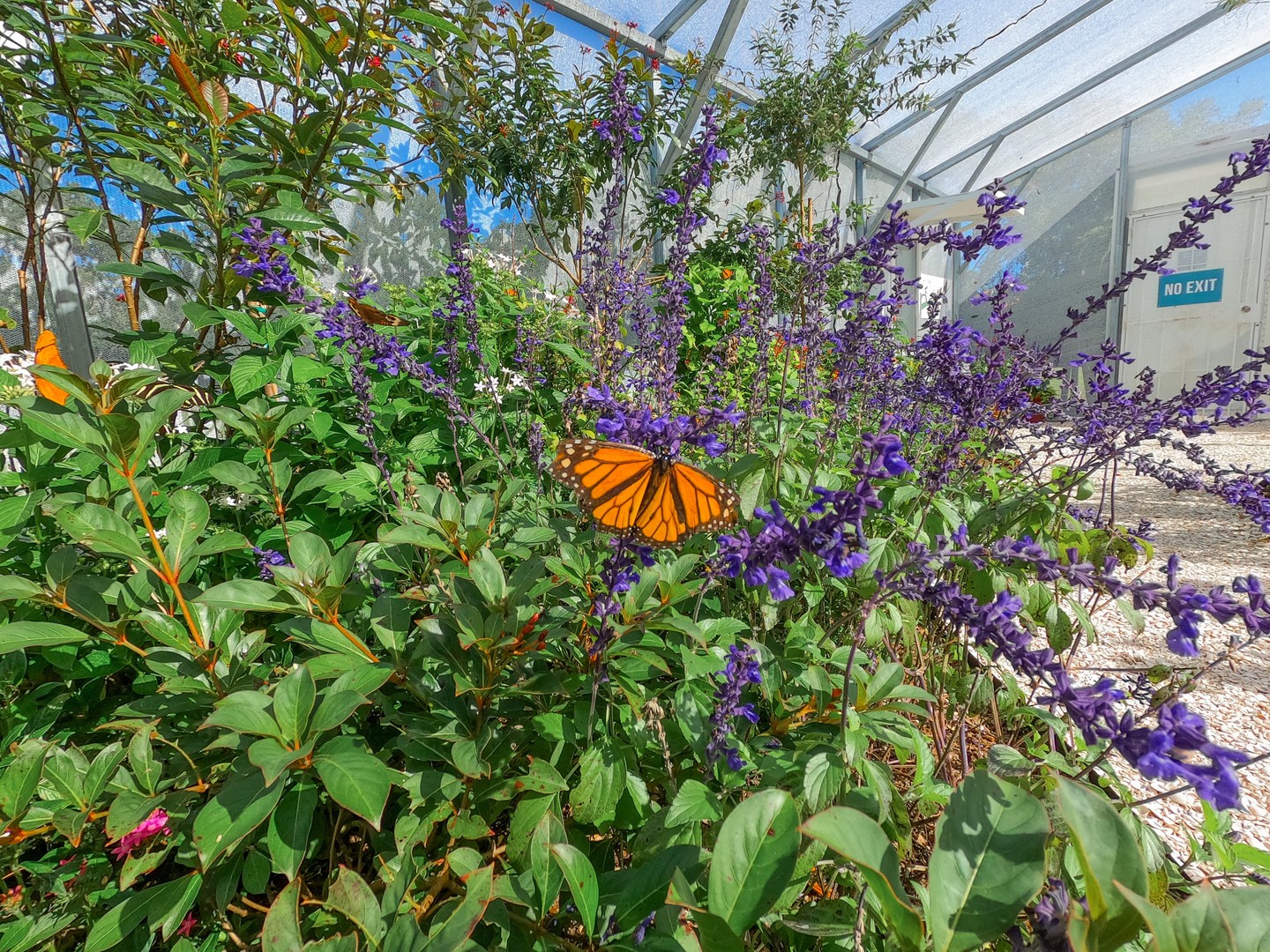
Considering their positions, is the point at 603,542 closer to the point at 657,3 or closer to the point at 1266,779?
the point at 1266,779

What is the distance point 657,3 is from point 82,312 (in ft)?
22.7

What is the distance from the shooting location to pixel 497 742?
1173 millimetres

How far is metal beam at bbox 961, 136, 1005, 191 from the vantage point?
13688 millimetres

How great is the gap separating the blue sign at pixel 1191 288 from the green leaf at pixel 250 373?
15769 millimetres

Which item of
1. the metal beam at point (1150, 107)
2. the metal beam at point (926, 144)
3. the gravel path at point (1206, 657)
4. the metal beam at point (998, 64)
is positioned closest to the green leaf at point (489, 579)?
the gravel path at point (1206, 657)

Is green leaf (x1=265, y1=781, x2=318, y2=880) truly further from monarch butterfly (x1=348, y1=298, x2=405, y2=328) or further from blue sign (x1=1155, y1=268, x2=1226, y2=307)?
blue sign (x1=1155, y1=268, x2=1226, y2=307)

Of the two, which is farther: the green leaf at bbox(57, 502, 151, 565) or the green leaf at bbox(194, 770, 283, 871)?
the green leaf at bbox(57, 502, 151, 565)

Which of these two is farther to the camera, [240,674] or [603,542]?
[603,542]

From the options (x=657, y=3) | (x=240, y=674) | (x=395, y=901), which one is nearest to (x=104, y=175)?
(x=240, y=674)

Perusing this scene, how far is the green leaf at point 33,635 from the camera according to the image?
0.93 meters

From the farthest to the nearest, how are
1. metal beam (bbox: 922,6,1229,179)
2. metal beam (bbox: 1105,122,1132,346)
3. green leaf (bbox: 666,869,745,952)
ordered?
metal beam (bbox: 1105,122,1132,346) < metal beam (bbox: 922,6,1229,179) < green leaf (bbox: 666,869,745,952)

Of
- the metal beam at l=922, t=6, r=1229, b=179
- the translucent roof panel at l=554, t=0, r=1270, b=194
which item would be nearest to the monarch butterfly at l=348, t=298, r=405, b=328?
the translucent roof panel at l=554, t=0, r=1270, b=194

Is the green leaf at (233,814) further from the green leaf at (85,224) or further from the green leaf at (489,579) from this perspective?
the green leaf at (85,224)

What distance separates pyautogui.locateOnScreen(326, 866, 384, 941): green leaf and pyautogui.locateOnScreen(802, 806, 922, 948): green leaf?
26.0 inches
